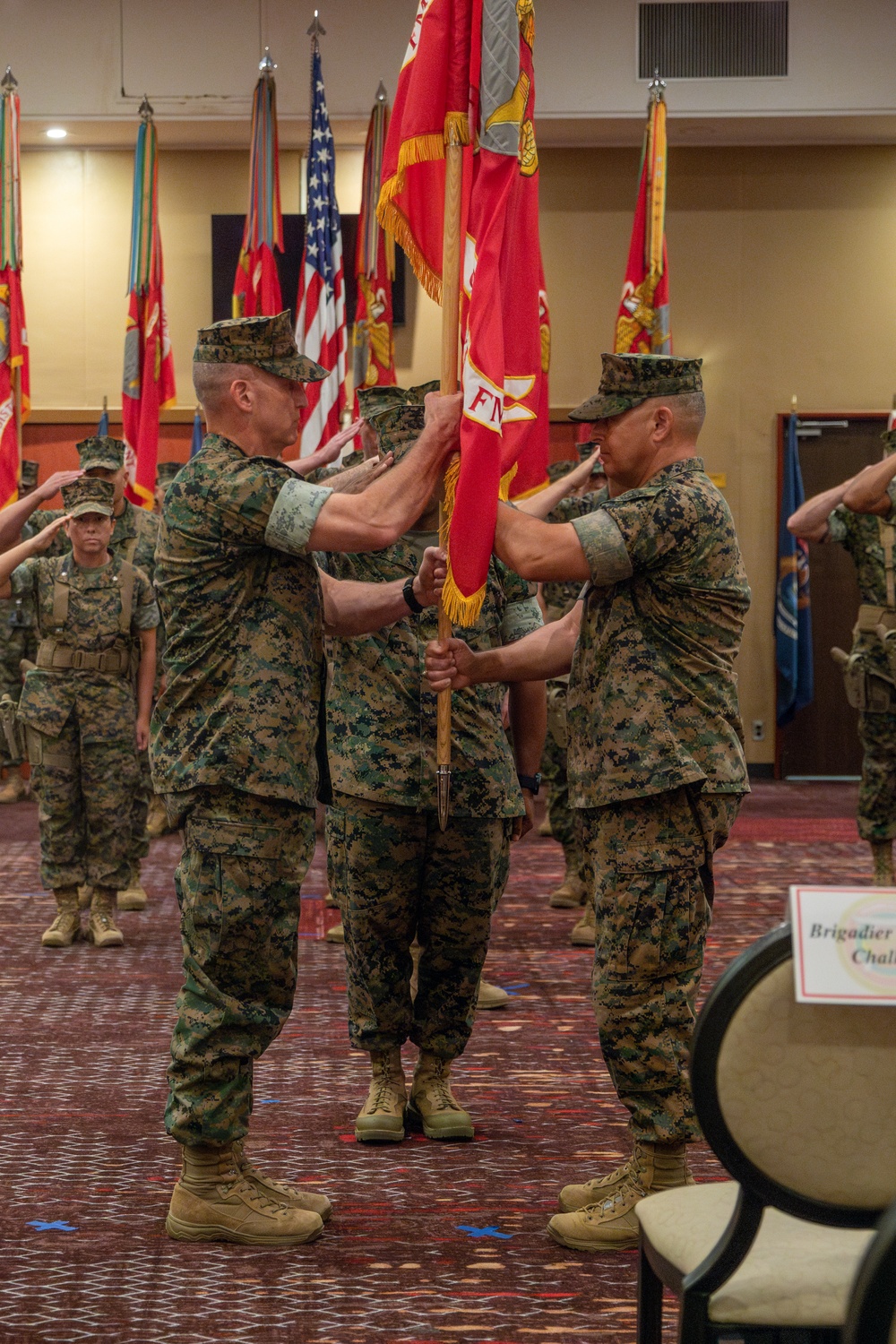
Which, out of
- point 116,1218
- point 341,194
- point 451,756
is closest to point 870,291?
point 341,194

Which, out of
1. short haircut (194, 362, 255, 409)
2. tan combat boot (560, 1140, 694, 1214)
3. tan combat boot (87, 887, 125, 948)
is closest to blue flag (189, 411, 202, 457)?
tan combat boot (87, 887, 125, 948)

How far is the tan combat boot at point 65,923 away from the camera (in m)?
5.89

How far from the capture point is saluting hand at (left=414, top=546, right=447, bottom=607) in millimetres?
3346

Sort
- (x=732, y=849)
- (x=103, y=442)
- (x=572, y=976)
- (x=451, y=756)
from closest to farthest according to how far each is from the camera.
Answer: (x=451, y=756) < (x=572, y=976) < (x=103, y=442) < (x=732, y=849)

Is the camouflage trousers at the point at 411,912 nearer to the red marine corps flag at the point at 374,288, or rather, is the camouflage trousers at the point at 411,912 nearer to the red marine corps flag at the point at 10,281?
the red marine corps flag at the point at 10,281

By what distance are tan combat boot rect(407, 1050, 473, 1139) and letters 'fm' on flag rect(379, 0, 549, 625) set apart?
4.03ft

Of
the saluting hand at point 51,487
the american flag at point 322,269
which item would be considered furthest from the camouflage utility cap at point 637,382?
the american flag at point 322,269

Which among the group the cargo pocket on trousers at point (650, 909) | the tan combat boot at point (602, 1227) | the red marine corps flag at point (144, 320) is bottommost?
the tan combat boot at point (602, 1227)

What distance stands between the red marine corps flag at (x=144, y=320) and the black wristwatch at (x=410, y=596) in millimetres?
5887

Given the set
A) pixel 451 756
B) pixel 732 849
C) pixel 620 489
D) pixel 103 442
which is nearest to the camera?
pixel 620 489

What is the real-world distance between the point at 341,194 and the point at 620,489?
917cm

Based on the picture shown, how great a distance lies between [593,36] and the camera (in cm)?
1107

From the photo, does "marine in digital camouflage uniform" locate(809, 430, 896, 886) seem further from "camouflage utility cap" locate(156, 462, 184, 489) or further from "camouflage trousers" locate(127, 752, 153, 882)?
"camouflage utility cap" locate(156, 462, 184, 489)

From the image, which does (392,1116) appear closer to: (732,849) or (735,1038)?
(735,1038)
